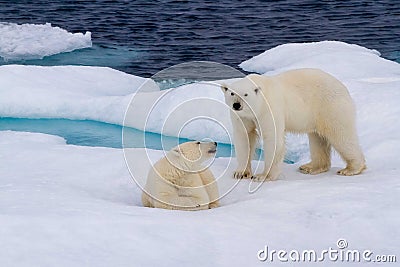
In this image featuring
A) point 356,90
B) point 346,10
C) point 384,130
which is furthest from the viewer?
point 346,10

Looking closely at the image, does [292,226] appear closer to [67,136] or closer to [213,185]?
[213,185]

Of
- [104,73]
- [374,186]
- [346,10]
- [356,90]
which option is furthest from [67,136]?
[346,10]

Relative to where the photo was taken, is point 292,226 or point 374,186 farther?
point 374,186

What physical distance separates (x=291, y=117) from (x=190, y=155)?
0.85m

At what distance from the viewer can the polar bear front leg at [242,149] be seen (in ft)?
14.6

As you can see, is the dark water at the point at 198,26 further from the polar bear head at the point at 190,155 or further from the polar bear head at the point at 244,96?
the polar bear head at the point at 190,155

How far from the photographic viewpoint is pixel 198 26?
47.9 feet

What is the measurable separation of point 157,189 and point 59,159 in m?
Answer: 1.44

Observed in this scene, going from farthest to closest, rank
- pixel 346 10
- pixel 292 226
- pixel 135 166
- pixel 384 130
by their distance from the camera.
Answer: pixel 346 10
pixel 384 130
pixel 135 166
pixel 292 226

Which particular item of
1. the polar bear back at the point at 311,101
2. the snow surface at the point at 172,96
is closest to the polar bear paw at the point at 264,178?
the polar bear back at the point at 311,101

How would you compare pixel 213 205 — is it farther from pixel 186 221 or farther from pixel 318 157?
pixel 318 157

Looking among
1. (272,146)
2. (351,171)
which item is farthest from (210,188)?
(351,171)

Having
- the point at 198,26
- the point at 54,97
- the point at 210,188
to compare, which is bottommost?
the point at 198,26

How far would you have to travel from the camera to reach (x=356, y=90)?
7.23 meters
